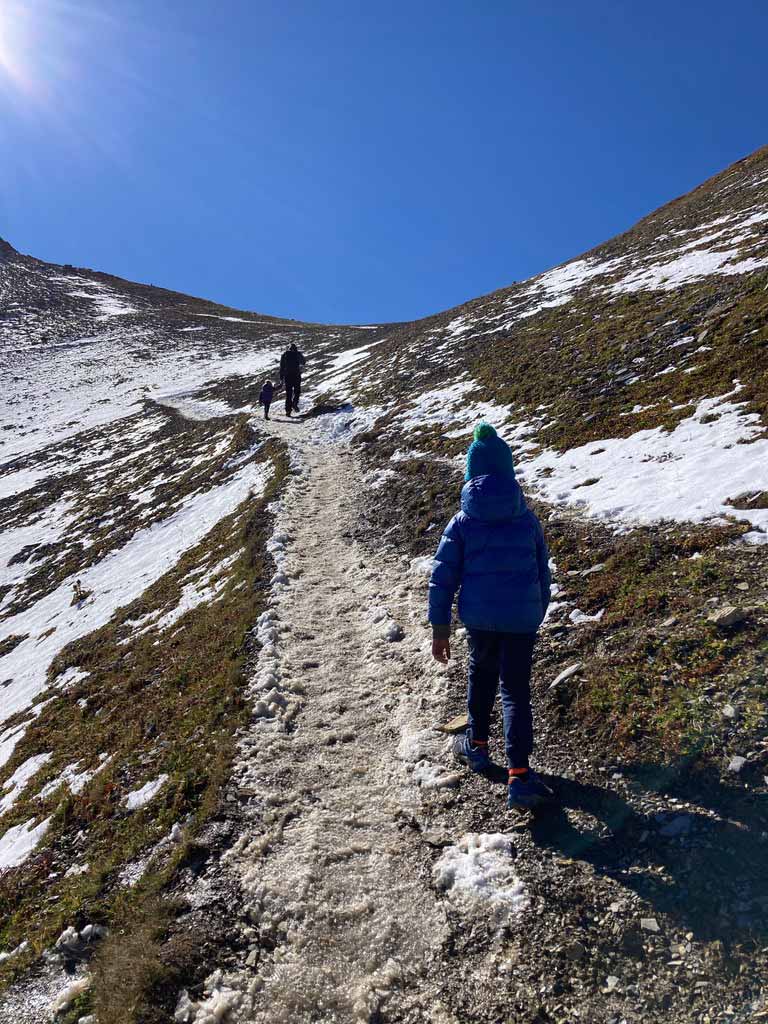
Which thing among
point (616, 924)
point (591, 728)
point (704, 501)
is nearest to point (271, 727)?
point (591, 728)

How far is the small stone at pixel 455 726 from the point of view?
21.5 feet

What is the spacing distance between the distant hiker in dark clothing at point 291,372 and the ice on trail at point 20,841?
24.3 m

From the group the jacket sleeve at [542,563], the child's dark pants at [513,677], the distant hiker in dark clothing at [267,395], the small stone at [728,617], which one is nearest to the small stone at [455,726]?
the child's dark pants at [513,677]

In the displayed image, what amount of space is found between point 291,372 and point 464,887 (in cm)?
2767

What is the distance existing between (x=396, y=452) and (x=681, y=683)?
14228 millimetres

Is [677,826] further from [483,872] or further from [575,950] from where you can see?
[483,872]

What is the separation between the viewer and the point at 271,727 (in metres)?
7.30

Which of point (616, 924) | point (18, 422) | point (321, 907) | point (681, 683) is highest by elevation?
point (18, 422)

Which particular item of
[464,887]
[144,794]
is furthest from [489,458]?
[144,794]

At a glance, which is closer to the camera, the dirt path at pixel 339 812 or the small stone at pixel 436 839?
the dirt path at pixel 339 812

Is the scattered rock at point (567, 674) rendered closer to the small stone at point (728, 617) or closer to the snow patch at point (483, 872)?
the small stone at point (728, 617)

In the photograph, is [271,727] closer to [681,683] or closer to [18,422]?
[681,683]

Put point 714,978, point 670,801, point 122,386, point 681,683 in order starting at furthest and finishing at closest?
point 122,386 < point 681,683 < point 670,801 < point 714,978

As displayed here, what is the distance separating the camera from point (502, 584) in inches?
207
